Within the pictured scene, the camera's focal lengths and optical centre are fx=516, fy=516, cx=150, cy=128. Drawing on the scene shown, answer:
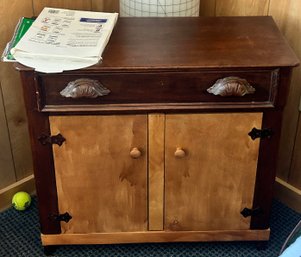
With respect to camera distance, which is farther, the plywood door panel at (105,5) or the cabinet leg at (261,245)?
the plywood door panel at (105,5)

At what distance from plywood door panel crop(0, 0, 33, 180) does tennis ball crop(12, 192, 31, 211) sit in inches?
2.8

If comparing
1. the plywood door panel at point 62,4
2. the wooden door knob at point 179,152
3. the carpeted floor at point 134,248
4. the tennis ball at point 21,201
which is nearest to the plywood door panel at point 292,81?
the carpeted floor at point 134,248

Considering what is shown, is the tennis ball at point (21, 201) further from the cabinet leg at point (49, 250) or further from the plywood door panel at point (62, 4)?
the plywood door panel at point (62, 4)

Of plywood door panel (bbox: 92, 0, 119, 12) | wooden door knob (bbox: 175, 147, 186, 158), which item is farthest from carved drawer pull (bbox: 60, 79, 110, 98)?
plywood door panel (bbox: 92, 0, 119, 12)

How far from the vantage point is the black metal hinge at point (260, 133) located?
1.42 meters

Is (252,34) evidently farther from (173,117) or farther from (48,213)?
(48,213)

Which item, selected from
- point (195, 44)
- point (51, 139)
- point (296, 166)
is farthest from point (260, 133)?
point (51, 139)

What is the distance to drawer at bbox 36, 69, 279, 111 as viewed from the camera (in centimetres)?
132

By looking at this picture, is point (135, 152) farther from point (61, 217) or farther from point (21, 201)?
point (21, 201)

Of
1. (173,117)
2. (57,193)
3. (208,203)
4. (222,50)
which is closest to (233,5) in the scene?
(222,50)

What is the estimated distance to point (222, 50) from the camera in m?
1.38

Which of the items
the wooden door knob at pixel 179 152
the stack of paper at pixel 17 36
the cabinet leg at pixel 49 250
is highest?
the stack of paper at pixel 17 36

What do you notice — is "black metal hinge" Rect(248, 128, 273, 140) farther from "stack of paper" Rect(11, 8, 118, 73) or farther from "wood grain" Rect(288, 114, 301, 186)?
"stack of paper" Rect(11, 8, 118, 73)

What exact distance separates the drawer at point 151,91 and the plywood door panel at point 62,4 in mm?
427
